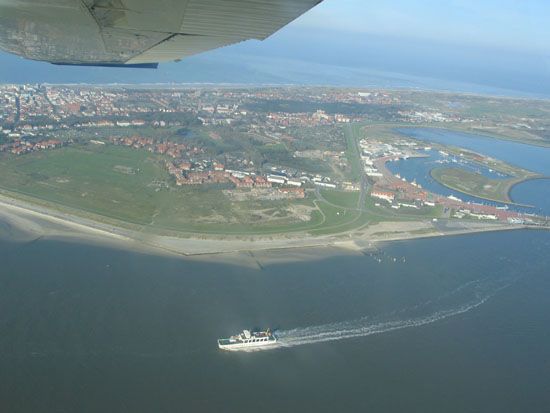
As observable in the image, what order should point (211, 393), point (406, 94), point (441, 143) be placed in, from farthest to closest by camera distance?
point (406, 94)
point (441, 143)
point (211, 393)

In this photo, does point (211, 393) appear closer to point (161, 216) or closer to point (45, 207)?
point (161, 216)

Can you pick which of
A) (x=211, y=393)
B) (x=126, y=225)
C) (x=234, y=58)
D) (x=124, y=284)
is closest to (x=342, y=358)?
(x=211, y=393)

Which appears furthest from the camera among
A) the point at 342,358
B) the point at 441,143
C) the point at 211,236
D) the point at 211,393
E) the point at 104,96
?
the point at 104,96

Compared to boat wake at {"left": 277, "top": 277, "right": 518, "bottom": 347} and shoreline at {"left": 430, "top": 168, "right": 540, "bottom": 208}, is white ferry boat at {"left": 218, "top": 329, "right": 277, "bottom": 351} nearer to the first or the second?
boat wake at {"left": 277, "top": 277, "right": 518, "bottom": 347}

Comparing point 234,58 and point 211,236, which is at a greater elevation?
point 234,58

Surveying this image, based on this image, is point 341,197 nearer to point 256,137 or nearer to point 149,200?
point 149,200

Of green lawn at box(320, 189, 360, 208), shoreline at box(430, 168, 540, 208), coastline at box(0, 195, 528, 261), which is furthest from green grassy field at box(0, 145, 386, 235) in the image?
shoreline at box(430, 168, 540, 208)

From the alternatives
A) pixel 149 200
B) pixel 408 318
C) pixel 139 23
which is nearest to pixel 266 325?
pixel 408 318

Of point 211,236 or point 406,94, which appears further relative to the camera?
point 406,94
